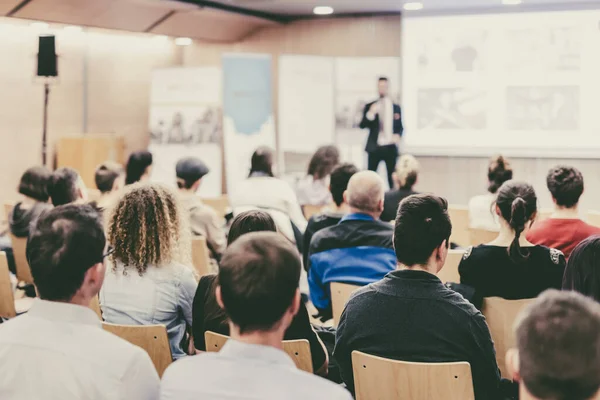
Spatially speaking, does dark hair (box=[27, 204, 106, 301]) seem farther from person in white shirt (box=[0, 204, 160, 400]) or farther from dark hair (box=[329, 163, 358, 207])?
dark hair (box=[329, 163, 358, 207])

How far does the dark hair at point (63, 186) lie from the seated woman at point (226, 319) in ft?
7.10

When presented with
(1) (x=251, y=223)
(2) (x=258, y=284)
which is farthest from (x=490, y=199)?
(2) (x=258, y=284)

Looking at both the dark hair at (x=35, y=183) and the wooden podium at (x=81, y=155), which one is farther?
the wooden podium at (x=81, y=155)

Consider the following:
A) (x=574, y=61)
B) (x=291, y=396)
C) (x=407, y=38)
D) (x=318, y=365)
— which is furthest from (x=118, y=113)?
(x=291, y=396)

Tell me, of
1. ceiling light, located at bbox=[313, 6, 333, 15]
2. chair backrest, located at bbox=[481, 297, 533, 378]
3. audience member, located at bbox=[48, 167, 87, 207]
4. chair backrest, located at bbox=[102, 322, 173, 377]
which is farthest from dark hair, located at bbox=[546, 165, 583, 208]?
ceiling light, located at bbox=[313, 6, 333, 15]

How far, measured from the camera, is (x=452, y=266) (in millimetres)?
4520

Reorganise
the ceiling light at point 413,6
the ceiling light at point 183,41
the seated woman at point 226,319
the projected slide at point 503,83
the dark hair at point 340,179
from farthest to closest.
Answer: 1. the ceiling light at point 183,41
2. the ceiling light at point 413,6
3. the projected slide at point 503,83
4. the dark hair at point 340,179
5. the seated woman at point 226,319

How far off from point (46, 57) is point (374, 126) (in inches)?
160

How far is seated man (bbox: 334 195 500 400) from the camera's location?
2652 millimetres

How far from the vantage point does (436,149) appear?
999cm

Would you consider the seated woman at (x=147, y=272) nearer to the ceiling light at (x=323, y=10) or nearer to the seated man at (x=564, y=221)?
the seated man at (x=564, y=221)

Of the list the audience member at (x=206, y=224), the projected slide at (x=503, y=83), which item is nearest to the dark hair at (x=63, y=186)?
the audience member at (x=206, y=224)

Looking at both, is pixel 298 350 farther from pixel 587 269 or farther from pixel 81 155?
pixel 81 155

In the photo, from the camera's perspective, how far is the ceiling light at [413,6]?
9.27 m
